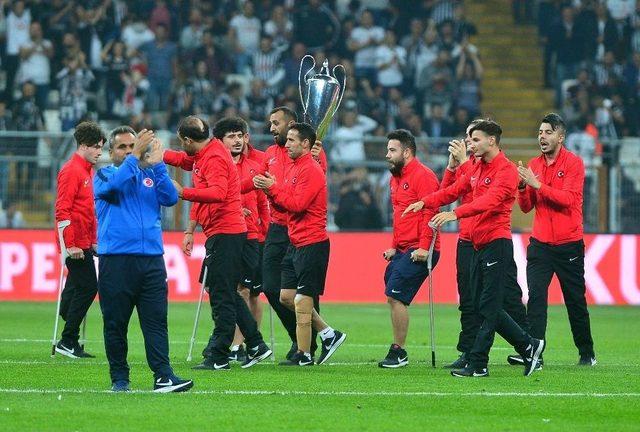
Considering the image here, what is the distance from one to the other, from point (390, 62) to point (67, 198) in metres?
16.2

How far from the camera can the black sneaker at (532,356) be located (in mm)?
12999

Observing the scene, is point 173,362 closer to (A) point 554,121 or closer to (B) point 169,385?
(B) point 169,385

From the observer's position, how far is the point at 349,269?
23.9 meters

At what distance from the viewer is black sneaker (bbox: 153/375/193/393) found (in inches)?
438

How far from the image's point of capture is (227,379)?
40.9ft

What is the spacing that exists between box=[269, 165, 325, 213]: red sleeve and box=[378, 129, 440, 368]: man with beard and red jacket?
35.1 inches

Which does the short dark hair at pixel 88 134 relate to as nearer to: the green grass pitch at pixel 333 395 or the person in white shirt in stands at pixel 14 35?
the green grass pitch at pixel 333 395

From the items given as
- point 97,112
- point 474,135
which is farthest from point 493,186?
point 97,112

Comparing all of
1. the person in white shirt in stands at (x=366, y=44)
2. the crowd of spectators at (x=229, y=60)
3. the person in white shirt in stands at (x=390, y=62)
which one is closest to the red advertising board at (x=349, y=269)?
the crowd of spectators at (x=229, y=60)

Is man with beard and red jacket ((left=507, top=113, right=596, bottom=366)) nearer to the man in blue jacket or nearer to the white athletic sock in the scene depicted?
the white athletic sock

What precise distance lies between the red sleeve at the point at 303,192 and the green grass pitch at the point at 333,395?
1.62 meters

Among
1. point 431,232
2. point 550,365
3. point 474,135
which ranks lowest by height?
point 550,365

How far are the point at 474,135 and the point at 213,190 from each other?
8.17 ft

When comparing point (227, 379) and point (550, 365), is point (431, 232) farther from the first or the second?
point (227, 379)
